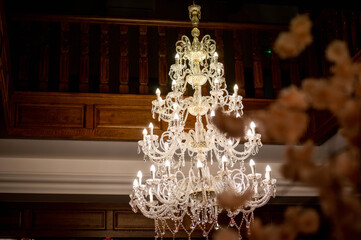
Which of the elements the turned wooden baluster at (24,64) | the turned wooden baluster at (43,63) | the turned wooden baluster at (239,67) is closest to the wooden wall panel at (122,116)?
the turned wooden baluster at (43,63)

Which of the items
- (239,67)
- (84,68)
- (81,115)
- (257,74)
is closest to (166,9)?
(239,67)

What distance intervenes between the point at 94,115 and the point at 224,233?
4892mm

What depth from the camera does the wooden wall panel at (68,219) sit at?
711 cm

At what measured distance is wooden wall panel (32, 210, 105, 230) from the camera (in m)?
7.11

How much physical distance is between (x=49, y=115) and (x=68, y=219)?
209 centimetres

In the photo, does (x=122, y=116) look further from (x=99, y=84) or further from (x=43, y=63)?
(x=43, y=63)

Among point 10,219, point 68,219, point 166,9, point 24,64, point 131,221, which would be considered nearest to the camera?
point 24,64

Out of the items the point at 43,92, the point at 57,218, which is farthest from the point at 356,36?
the point at 57,218

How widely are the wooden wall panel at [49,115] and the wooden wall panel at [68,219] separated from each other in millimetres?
1997

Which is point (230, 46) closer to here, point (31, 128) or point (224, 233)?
point (31, 128)

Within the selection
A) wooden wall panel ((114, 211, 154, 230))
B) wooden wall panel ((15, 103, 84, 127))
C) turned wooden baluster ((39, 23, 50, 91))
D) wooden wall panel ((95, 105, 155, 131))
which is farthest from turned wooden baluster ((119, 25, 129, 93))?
wooden wall panel ((114, 211, 154, 230))

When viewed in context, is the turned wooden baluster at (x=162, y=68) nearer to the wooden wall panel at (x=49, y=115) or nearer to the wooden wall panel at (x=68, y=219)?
the wooden wall panel at (x=49, y=115)

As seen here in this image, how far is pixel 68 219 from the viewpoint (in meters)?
7.18

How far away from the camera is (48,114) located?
18.7 feet
